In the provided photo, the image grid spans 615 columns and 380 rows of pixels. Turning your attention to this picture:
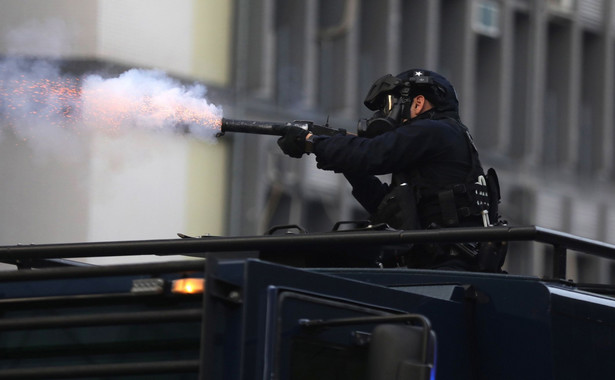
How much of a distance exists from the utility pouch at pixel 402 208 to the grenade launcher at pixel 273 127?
0.49 m

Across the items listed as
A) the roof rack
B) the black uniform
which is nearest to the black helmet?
the black uniform

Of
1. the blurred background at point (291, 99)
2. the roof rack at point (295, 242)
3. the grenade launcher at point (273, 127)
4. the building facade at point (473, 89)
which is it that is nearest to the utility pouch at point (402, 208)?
the grenade launcher at point (273, 127)

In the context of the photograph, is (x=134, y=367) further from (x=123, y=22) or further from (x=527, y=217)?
(x=527, y=217)

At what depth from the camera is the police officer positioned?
5.87 meters

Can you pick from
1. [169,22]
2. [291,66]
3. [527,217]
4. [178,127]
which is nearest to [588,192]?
[527,217]

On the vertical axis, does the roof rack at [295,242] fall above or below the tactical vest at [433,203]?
below

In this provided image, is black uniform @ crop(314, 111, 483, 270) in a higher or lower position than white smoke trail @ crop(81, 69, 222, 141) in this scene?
lower

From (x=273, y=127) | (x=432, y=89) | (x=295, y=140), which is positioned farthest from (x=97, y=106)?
(x=432, y=89)

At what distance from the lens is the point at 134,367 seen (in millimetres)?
3986

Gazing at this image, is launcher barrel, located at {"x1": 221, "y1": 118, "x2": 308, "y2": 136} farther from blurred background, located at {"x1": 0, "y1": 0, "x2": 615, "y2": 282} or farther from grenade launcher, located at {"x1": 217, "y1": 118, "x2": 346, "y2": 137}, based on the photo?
blurred background, located at {"x1": 0, "y1": 0, "x2": 615, "y2": 282}

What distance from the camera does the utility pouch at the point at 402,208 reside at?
6.08 metres

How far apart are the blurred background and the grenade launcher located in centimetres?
236

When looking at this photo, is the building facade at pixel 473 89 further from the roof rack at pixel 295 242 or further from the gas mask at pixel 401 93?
the roof rack at pixel 295 242

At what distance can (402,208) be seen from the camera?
6.11m
